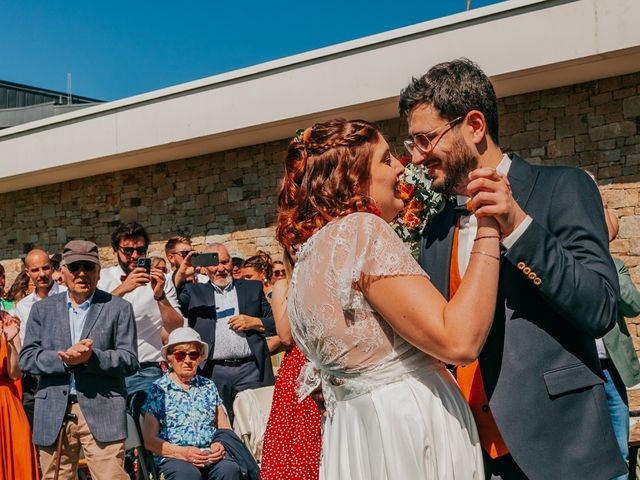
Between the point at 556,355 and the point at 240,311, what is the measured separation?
5073mm

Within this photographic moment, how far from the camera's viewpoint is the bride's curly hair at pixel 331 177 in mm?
2416

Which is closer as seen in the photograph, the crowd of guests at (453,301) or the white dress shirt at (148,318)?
the crowd of guests at (453,301)

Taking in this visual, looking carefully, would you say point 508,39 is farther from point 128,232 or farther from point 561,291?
point 561,291

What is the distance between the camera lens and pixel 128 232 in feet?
23.7

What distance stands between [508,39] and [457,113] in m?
8.58

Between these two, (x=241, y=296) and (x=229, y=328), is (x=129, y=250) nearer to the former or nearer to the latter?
(x=241, y=296)

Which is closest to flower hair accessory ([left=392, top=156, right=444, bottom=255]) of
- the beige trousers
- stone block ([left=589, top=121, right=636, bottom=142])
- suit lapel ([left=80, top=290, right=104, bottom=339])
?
suit lapel ([left=80, top=290, right=104, bottom=339])

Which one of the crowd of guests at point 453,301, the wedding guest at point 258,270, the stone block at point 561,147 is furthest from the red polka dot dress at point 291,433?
the stone block at point 561,147

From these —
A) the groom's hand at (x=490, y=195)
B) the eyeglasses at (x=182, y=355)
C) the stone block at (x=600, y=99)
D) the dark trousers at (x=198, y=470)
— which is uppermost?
the stone block at (x=600, y=99)

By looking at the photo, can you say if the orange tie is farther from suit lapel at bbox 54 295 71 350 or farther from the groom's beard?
suit lapel at bbox 54 295 71 350

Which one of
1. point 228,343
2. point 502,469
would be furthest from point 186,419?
point 502,469

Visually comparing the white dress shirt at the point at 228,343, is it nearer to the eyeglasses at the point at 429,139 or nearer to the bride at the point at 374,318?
the bride at the point at 374,318

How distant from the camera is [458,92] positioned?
2367 mm

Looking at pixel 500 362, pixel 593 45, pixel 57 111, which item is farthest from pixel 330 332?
pixel 57 111
